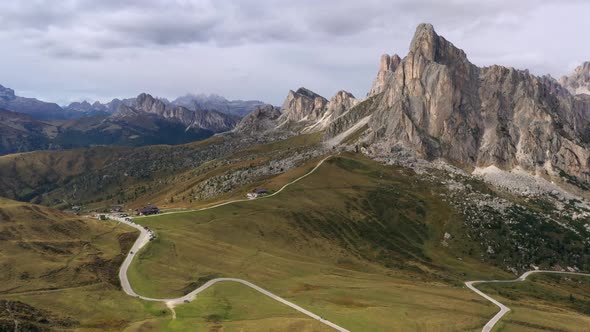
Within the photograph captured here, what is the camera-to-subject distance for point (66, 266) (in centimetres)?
11631

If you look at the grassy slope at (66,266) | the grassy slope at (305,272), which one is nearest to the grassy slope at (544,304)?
the grassy slope at (305,272)

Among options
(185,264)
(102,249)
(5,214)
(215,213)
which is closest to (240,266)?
(185,264)

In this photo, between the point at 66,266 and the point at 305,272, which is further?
the point at 305,272

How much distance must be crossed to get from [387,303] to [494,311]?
31240 mm

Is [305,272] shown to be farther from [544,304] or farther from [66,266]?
[544,304]

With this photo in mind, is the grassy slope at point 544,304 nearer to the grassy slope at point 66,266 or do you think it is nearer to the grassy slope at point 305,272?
the grassy slope at point 305,272

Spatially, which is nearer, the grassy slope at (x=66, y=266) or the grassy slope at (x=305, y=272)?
the grassy slope at (x=66, y=266)

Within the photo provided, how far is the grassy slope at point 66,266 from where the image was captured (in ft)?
314

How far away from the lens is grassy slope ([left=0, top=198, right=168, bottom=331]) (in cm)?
9569

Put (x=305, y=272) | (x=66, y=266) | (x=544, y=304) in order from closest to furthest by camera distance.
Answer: (x=66, y=266), (x=305, y=272), (x=544, y=304)

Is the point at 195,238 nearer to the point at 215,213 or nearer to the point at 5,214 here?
the point at 215,213

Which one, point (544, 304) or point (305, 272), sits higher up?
point (305, 272)

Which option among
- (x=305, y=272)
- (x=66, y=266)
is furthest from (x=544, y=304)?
(x=66, y=266)

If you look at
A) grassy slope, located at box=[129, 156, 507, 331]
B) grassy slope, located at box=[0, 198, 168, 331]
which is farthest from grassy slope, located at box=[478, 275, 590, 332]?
grassy slope, located at box=[0, 198, 168, 331]
